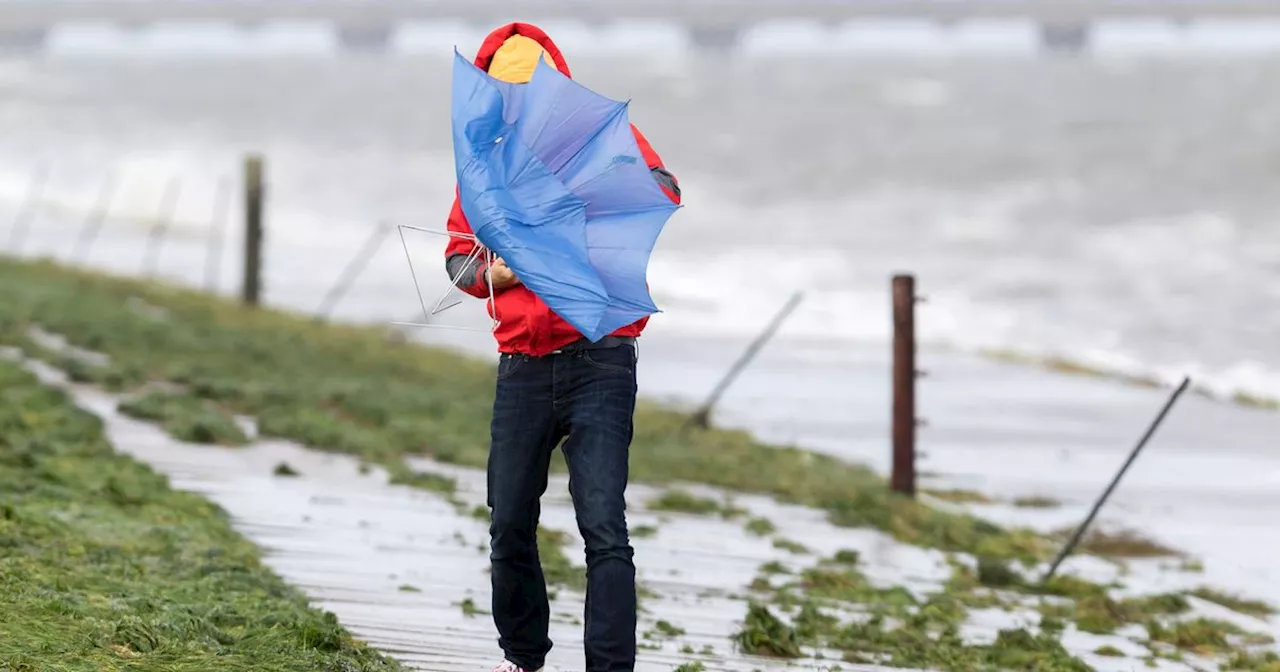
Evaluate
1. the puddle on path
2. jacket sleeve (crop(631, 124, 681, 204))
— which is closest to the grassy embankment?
the puddle on path

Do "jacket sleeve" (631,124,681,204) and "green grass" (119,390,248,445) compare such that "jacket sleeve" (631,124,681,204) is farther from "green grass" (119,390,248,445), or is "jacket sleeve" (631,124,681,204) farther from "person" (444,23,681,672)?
"green grass" (119,390,248,445)

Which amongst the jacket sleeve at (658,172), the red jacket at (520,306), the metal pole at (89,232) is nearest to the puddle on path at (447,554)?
the red jacket at (520,306)

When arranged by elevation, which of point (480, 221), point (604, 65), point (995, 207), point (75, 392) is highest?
point (604, 65)

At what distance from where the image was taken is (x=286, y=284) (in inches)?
1329

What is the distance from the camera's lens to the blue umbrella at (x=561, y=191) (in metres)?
4.98

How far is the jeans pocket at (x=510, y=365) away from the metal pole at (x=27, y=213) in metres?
27.1

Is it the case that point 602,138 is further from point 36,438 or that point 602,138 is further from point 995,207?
point 995,207

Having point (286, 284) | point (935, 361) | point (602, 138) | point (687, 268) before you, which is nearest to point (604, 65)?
point (687, 268)

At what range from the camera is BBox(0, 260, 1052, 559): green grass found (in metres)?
11.8

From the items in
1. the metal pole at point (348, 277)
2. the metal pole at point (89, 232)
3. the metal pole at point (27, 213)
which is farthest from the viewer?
the metal pole at point (27, 213)

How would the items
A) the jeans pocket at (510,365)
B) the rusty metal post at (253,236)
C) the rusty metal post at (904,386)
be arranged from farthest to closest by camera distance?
the rusty metal post at (253,236), the rusty metal post at (904,386), the jeans pocket at (510,365)

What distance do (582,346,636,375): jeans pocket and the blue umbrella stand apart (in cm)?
14

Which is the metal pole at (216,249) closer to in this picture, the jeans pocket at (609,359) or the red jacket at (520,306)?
the red jacket at (520,306)

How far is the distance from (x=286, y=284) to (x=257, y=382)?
19.4 m
